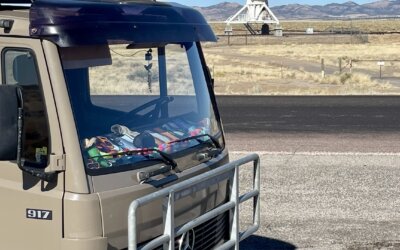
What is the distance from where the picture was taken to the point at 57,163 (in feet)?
12.5

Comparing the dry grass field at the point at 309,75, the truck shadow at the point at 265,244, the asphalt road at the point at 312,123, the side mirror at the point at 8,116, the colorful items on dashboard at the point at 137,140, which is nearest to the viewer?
the side mirror at the point at 8,116

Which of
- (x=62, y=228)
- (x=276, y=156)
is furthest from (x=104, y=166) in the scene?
(x=276, y=156)

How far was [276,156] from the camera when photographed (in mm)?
13914

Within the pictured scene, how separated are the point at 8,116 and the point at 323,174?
9.02m

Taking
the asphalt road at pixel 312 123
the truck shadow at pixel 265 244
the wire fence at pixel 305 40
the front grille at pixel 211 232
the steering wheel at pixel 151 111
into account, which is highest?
the steering wheel at pixel 151 111

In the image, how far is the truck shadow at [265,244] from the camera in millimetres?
7849

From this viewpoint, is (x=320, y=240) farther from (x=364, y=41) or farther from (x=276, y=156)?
(x=364, y=41)

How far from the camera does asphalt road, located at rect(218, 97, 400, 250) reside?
8383mm

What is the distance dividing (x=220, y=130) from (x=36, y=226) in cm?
182

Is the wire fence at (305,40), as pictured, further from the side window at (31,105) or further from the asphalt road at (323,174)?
the side window at (31,105)

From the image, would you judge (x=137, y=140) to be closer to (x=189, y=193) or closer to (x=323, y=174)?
(x=189, y=193)

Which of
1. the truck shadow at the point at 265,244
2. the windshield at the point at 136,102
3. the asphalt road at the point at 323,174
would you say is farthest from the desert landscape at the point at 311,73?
the windshield at the point at 136,102

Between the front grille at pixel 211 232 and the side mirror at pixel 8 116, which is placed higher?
the side mirror at pixel 8 116

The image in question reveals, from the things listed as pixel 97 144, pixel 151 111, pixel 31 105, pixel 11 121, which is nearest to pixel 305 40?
pixel 151 111
